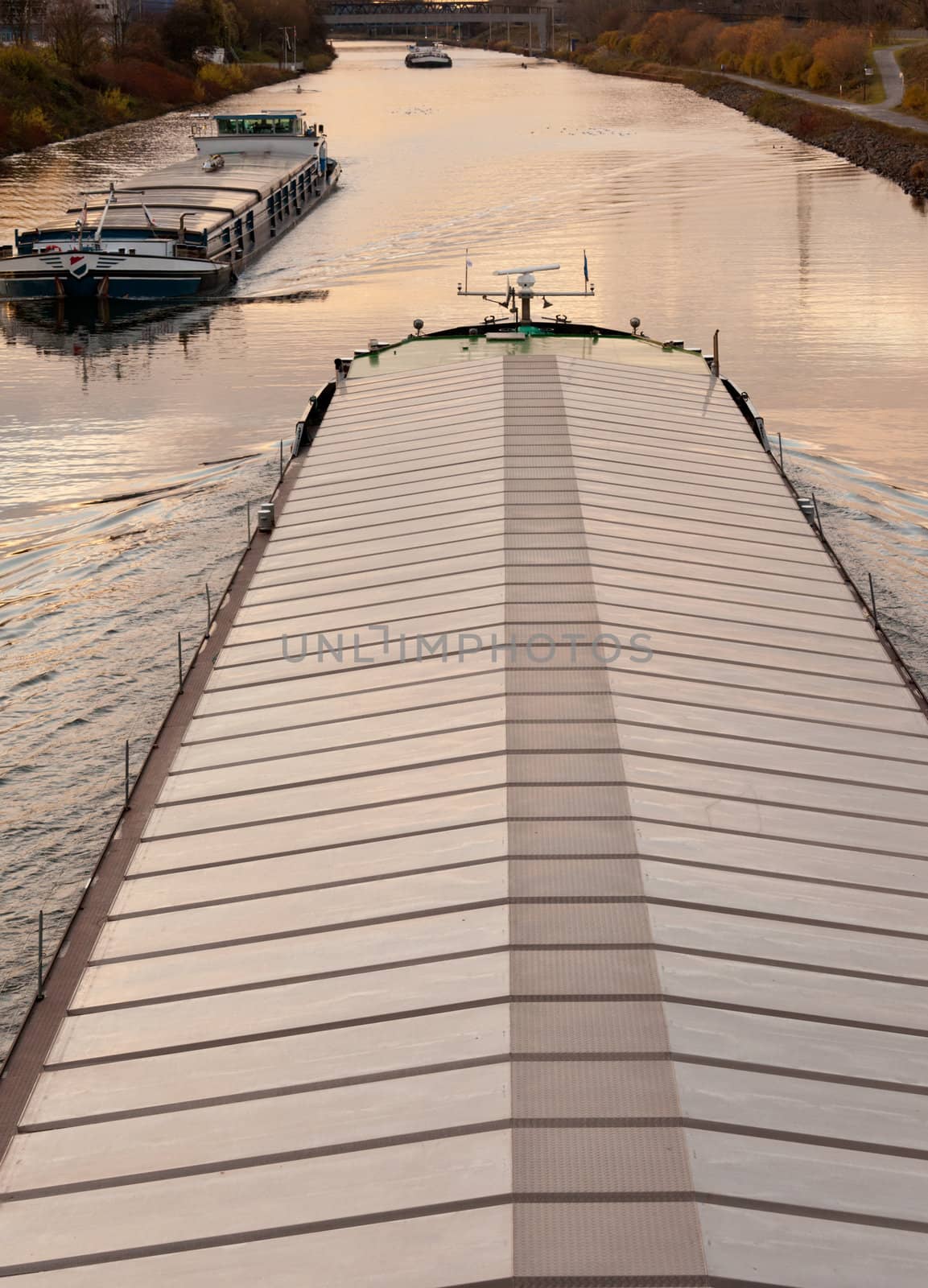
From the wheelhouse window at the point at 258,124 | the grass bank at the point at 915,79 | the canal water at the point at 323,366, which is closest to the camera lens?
the canal water at the point at 323,366

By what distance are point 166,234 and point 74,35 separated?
216ft

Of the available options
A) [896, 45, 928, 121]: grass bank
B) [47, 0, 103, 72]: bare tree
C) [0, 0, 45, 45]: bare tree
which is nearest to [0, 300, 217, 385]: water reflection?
[896, 45, 928, 121]: grass bank

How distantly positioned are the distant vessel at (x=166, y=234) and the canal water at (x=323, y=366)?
1.50 m

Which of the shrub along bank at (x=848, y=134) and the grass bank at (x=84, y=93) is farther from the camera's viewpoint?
the grass bank at (x=84, y=93)

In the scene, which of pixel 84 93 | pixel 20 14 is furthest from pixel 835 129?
pixel 20 14

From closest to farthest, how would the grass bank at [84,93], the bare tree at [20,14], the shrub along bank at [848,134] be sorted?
the shrub along bank at [848,134], the grass bank at [84,93], the bare tree at [20,14]

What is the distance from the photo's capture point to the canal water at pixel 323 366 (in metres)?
21.8

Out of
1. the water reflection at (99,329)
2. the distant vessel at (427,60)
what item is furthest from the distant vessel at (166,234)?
the distant vessel at (427,60)

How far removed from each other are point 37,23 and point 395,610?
13401 centimetres

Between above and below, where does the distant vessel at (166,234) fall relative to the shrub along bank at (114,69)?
below

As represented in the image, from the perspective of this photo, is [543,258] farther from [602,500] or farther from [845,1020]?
[845,1020]

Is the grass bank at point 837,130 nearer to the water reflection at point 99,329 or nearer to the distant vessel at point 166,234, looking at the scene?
the distant vessel at point 166,234

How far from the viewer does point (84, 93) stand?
104m

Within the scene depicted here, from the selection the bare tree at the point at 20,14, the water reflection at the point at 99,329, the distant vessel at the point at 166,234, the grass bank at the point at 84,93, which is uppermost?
the bare tree at the point at 20,14
